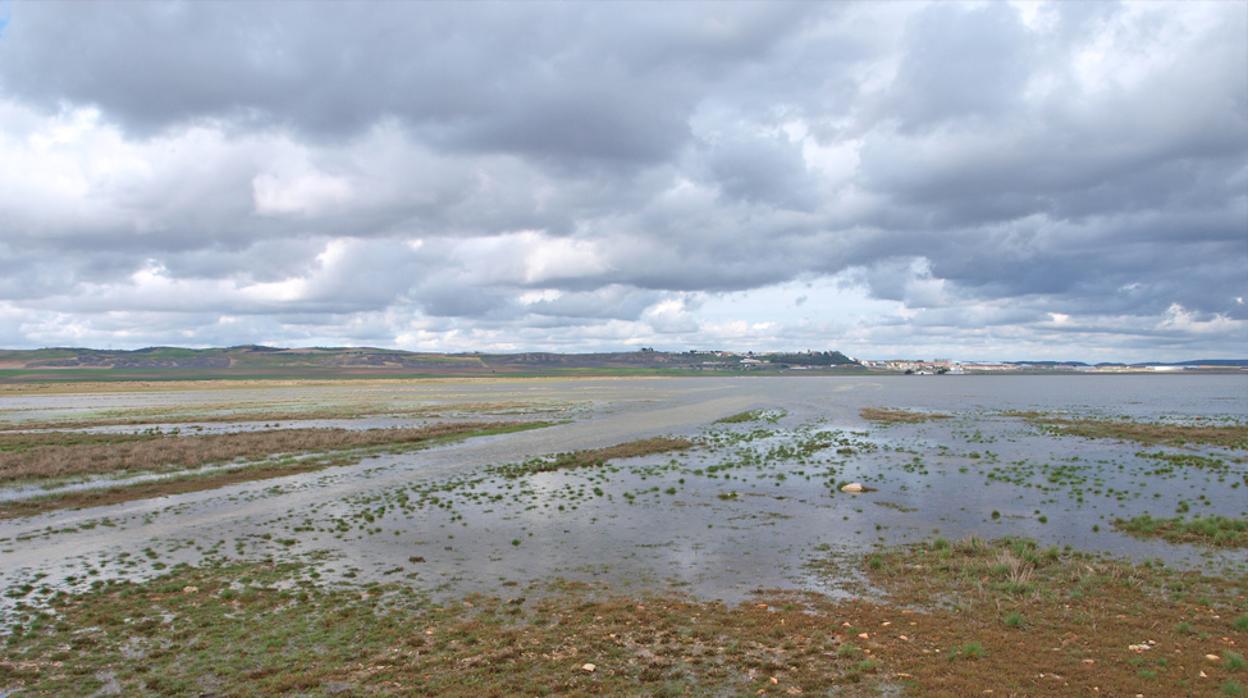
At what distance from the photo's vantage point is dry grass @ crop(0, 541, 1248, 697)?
12227mm

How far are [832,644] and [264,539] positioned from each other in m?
21.7

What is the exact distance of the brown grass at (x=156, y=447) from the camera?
1677 inches

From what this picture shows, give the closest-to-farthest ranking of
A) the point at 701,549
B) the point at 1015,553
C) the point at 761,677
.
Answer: the point at 761,677
the point at 1015,553
the point at 701,549

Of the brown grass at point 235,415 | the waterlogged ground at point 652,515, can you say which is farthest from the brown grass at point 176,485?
the brown grass at point 235,415

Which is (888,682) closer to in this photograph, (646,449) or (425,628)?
(425,628)

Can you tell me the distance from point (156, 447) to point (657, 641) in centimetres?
5145

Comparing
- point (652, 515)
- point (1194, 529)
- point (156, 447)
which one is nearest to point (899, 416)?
point (1194, 529)

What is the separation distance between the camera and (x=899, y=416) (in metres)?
86.4

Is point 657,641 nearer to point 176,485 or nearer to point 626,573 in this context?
point 626,573

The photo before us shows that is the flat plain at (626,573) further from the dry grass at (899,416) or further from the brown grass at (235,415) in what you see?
the brown grass at (235,415)

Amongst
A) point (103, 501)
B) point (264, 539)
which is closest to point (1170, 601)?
point (264, 539)

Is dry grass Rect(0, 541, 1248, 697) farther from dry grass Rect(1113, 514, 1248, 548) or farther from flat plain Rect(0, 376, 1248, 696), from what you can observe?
dry grass Rect(1113, 514, 1248, 548)

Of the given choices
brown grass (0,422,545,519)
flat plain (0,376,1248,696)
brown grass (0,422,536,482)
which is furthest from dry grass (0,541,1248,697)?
brown grass (0,422,536,482)

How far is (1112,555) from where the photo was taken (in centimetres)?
2153
